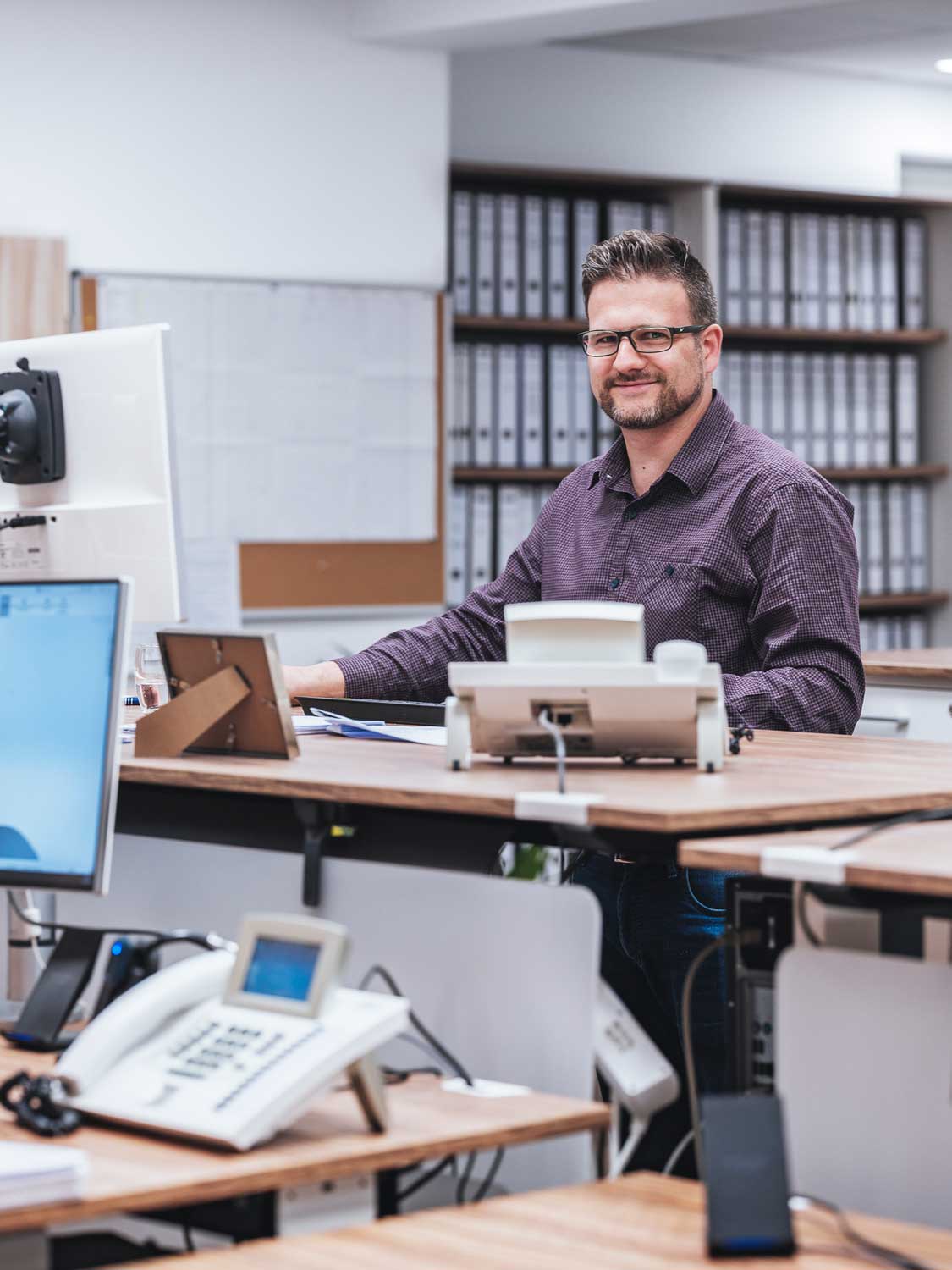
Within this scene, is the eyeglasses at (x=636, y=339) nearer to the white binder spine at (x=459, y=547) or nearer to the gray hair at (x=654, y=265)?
the gray hair at (x=654, y=265)

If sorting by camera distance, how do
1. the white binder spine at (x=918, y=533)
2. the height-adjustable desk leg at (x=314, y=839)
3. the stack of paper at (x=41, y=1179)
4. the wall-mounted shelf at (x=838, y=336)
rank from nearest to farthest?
the stack of paper at (x=41, y=1179) → the height-adjustable desk leg at (x=314, y=839) → the wall-mounted shelf at (x=838, y=336) → the white binder spine at (x=918, y=533)

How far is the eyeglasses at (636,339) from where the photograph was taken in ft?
8.28

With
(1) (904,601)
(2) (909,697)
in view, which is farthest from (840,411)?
(2) (909,697)

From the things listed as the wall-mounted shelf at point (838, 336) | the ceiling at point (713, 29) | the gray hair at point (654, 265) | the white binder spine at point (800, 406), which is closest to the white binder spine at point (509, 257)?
the ceiling at point (713, 29)

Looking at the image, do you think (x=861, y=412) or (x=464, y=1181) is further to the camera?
(x=861, y=412)

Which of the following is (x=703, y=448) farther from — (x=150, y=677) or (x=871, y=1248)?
(x=871, y=1248)

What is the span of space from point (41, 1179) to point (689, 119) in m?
5.01

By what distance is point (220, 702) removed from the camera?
6.51 ft

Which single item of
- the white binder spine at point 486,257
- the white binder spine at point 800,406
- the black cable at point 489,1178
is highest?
the white binder spine at point 486,257

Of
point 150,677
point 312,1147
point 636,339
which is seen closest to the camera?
point 312,1147

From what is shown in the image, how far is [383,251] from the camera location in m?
4.76

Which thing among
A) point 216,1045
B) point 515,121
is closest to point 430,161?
point 515,121

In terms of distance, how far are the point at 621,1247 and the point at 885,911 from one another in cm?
38

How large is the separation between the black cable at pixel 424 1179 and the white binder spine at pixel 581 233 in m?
3.81
